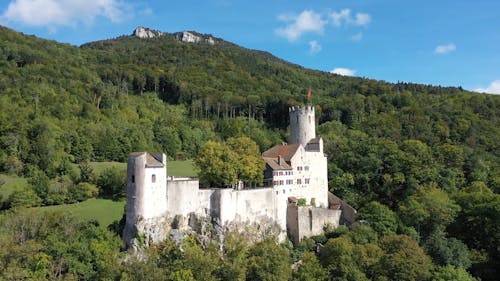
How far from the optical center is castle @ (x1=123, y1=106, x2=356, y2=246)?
137ft

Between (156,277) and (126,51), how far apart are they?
137 metres

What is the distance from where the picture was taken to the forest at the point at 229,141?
41.9 meters

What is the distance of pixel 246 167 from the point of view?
51.1 meters

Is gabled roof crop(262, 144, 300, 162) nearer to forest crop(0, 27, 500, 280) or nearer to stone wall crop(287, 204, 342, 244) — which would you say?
forest crop(0, 27, 500, 280)

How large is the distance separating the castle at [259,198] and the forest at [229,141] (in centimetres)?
200

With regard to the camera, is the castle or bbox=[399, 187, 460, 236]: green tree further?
bbox=[399, 187, 460, 236]: green tree

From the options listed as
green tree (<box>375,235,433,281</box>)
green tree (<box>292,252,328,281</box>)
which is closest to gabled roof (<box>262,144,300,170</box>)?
green tree (<box>292,252,328,281</box>)

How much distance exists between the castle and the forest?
200 cm

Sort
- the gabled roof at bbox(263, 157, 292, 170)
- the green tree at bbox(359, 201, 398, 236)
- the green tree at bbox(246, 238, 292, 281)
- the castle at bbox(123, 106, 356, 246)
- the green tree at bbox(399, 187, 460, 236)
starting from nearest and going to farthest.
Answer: the green tree at bbox(246, 238, 292, 281), the castle at bbox(123, 106, 356, 246), the green tree at bbox(359, 201, 398, 236), the green tree at bbox(399, 187, 460, 236), the gabled roof at bbox(263, 157, 292, 170)

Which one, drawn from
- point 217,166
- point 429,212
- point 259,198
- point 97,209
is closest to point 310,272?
point 259,198

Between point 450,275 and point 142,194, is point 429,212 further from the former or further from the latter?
point 142,194

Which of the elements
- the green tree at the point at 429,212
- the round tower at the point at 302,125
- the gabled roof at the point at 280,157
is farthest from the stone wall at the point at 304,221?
the round tower at the point at 302,125

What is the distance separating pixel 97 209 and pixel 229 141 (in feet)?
52.2

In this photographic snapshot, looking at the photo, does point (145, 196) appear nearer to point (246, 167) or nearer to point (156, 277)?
point (156, 277)
